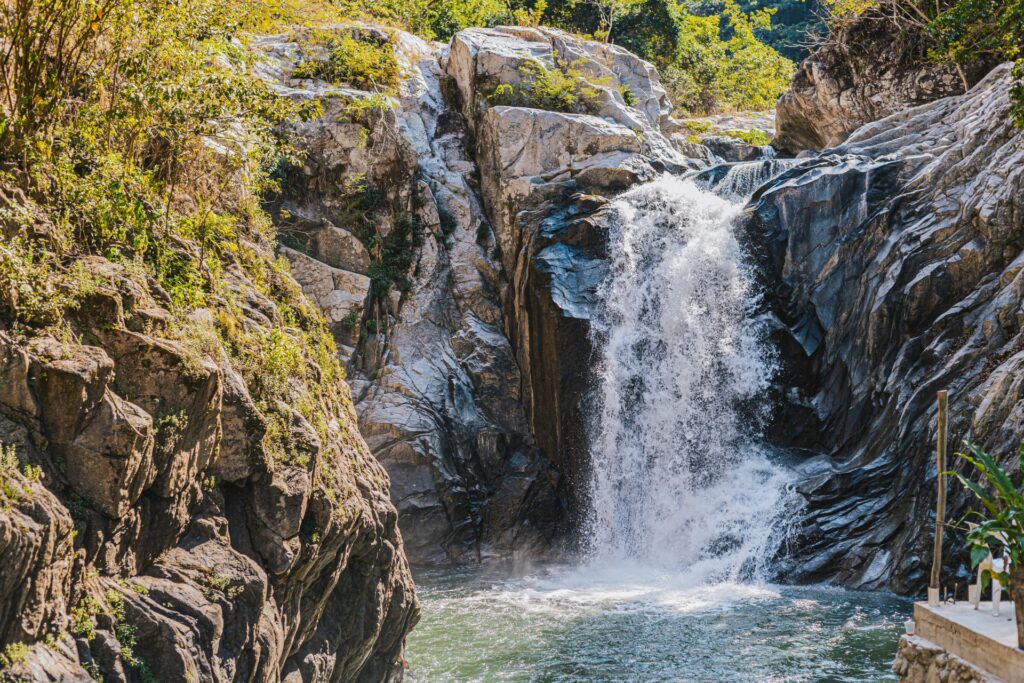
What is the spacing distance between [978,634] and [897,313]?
9.66 metres

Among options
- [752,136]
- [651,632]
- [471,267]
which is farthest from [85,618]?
[752,136]

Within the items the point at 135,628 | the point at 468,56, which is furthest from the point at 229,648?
the point at 468,56

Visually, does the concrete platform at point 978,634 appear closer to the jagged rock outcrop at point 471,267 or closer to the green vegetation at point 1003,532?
A: the green vegetation at point 1003,532

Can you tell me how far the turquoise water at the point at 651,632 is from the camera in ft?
35.9

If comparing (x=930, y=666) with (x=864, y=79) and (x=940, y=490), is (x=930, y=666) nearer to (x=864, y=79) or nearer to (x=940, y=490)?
(x=940, y=490)

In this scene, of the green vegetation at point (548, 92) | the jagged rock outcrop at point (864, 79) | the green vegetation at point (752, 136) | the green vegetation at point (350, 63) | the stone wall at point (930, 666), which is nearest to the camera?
the stone wall at point (930, 666)

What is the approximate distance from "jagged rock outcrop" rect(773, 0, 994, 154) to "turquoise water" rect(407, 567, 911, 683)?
15.3 m

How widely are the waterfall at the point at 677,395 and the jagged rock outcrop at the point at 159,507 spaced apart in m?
9.82

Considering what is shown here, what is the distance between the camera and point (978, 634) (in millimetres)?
7398

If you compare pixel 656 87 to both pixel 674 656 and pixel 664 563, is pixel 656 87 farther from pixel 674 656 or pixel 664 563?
pixel 674 656

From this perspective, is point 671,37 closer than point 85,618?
No

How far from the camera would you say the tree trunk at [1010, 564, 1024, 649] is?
6770mm

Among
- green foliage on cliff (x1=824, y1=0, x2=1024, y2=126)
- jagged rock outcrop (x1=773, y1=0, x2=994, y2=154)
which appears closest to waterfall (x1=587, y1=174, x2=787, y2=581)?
green foliage on cliff (x1=824, y1=0, x2=1024, y2=126)

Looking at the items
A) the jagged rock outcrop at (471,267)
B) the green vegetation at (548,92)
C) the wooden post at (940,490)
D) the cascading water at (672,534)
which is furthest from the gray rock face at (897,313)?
the green vegetation at (548,92)
